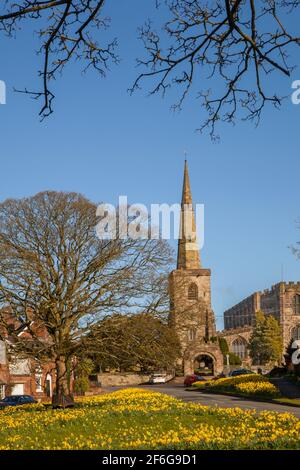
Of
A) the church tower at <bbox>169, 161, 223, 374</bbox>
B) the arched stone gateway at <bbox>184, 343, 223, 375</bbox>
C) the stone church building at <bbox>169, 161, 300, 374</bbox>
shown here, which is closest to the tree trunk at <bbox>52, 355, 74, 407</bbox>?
the church tower at <bbox>169, 161, 223, 374</bbox>

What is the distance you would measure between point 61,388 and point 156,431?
15.6 metres

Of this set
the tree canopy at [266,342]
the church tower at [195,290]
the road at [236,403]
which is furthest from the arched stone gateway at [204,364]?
the road at [236,403]

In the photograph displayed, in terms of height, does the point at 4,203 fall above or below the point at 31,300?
above

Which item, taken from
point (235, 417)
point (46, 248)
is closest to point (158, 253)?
point (46, 248)

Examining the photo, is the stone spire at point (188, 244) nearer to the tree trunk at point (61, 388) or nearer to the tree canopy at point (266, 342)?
the tree canopy at point (266, 342)

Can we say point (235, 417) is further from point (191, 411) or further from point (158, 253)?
point (158, 253)

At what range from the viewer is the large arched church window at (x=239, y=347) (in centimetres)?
11088

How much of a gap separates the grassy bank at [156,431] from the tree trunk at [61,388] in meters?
7.15

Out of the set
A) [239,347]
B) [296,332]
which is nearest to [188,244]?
[239,347]

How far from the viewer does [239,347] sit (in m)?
112

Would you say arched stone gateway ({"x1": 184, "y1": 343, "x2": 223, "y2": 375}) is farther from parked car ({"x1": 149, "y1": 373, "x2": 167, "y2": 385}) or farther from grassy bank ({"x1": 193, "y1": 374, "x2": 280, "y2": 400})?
grassy bank ({"x1": 193, "y1": 374, "x2": 280, "y2": 400})
